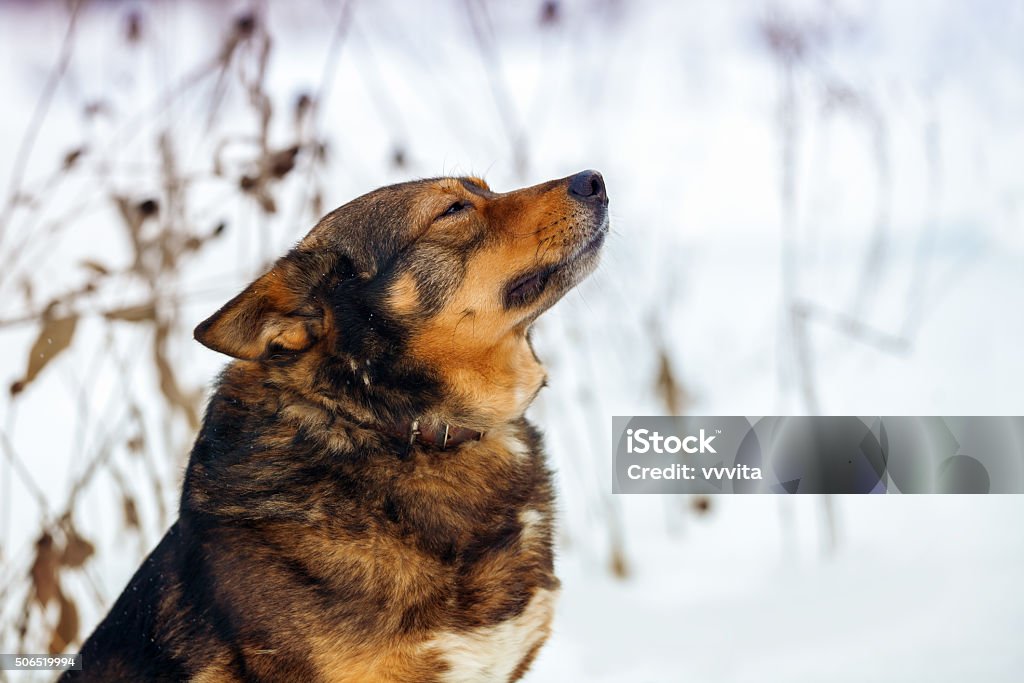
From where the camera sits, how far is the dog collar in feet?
7.77

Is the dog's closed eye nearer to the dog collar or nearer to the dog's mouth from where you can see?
the dog's mouth

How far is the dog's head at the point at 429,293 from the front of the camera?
7.80 ft

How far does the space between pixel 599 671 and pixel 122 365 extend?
6.50 feet

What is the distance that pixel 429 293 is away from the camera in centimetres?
253

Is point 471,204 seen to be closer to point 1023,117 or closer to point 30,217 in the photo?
point 30,217

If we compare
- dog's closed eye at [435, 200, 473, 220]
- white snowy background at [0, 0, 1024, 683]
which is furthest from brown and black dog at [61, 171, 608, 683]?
white snowy background at [0, 0, 1024, 683]

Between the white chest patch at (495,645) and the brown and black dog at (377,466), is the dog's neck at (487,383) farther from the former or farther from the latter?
the white chest patch at (495,645)

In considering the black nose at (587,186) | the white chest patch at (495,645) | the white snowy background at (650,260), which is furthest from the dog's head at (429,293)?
the white chest patch at (495,645)

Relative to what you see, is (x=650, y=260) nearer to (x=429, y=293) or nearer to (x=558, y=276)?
(x=558, y=276)

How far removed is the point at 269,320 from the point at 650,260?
3.80 m

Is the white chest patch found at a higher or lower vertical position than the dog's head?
lower

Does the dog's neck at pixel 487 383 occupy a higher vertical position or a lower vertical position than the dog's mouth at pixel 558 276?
lower

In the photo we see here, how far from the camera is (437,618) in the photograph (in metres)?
2.16

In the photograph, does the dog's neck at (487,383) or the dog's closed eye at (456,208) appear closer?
the dog's neck at (487,383)
